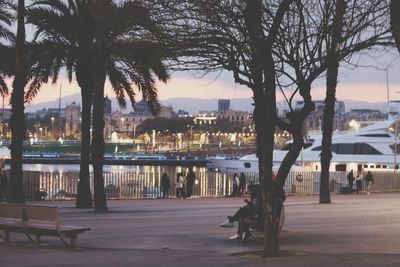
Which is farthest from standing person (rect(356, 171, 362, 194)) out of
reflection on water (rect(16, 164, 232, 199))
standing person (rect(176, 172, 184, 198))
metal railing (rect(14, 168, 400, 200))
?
standing person (rect(176, 172, 184, 198))

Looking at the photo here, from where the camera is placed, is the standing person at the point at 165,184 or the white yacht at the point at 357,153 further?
the white yacht at the point at 357,153

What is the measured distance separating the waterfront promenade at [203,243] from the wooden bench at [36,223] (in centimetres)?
28

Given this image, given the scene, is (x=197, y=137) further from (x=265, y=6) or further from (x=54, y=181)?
(x=265, y=6)

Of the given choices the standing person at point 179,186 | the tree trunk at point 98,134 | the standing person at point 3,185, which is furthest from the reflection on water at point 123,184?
the tree trunk at point 98,134

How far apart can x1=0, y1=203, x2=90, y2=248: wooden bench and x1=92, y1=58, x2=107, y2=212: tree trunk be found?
9907 millimetres

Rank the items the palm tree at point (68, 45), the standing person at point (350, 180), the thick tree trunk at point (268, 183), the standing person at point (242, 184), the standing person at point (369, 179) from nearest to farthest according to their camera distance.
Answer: the thick tree trunk at point (268, 183) < the palm tree at point (68, 45) < the standing person at point (242, 184) < the standing person at point (350, 180) < the standing person at point (369, 179)

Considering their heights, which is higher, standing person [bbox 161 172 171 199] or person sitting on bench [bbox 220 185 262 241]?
person sitting on bench [bbox 220 185 262 241]

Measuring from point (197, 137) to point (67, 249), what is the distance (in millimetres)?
167290

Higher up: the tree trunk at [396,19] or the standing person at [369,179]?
the tree trunk at [396,19]

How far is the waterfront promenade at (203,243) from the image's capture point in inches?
505

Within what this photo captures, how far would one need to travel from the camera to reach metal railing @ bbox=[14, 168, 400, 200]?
34.7 meters

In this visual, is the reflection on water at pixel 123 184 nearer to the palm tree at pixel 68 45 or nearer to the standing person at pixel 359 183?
the palm tree at pixel 68 45

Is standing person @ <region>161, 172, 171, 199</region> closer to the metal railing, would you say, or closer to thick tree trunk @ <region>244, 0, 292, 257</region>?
the metal railing

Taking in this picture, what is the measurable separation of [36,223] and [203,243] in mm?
3486
